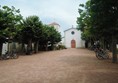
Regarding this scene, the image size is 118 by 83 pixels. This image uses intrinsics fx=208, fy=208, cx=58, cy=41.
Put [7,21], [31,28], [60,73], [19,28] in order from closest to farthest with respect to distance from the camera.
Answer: [60,73]
[7,21]
[19,28]
[31,28]

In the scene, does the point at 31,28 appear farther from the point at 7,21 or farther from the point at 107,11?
the point at 107,11

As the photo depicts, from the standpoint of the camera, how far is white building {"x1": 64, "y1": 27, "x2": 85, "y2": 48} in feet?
208

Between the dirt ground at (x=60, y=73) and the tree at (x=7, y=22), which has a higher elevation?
the tree at (x=7, y=22)

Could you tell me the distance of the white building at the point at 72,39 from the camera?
208ft

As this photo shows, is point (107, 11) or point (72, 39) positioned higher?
point (72, 39)

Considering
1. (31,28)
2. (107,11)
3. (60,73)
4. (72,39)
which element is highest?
(31,28)

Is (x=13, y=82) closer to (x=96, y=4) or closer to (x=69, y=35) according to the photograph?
(x=96, y=4)

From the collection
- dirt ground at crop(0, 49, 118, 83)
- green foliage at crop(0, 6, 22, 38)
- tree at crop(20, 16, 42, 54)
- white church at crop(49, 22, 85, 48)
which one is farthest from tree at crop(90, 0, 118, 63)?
white church at crop(49, 22, 85, 48)

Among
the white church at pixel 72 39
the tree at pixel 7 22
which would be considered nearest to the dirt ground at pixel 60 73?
the tree at pixel 7 22

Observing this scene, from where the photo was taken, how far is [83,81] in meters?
9.52

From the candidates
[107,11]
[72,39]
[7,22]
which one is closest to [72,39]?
[72,39]

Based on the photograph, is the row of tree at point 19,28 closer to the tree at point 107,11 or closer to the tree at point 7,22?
the tree at point 7,22

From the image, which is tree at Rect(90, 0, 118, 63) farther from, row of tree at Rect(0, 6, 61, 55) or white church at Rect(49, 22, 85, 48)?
white church at Rect(49, 22, 85, 48)

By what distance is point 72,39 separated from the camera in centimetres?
6381
